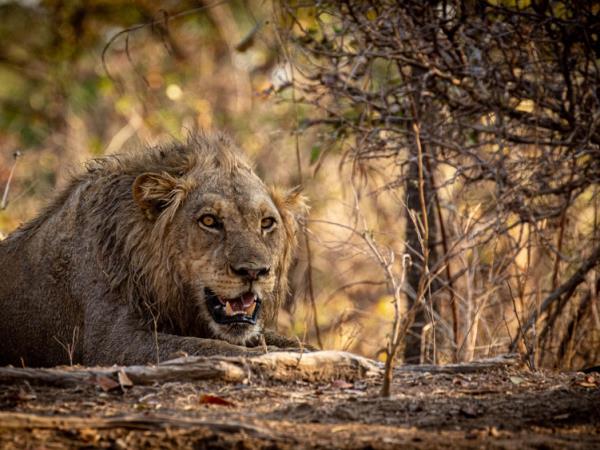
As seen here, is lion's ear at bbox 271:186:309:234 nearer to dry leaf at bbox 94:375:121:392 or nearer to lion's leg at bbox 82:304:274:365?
lion's leg at bbox 82:304:274:365

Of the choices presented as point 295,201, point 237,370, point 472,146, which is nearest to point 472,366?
point 237,370

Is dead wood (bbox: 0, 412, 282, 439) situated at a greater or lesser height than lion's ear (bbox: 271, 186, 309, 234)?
lesser

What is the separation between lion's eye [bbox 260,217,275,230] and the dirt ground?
1.46m

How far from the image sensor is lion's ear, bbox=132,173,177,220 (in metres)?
5.78

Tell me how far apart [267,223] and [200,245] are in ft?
1.49

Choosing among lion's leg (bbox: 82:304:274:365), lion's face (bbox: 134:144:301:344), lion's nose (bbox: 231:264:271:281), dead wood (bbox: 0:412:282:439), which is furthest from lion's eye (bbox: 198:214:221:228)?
dead wood (bbox: 0:412:282:439)

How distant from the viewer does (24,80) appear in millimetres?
18016

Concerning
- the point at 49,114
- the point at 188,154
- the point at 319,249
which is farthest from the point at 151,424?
the point at 49,114

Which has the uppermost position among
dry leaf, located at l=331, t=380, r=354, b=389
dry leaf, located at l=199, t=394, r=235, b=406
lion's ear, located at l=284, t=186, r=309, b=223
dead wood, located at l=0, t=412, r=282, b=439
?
lion's ear, located at l=284, t=186, r=309, b=223

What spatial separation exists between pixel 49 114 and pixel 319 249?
6.40 metres

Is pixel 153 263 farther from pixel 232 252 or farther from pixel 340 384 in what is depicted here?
pixel 340 384

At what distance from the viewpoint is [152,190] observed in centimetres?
580

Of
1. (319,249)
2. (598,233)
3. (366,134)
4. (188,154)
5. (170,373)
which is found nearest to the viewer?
(170,373)

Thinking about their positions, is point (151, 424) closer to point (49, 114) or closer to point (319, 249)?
point (319, 249)
